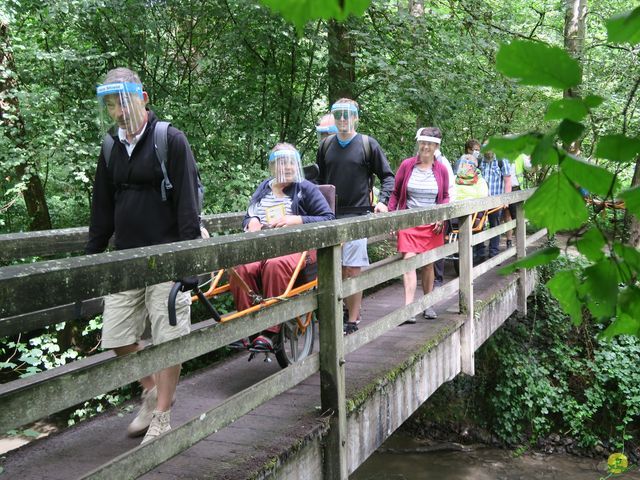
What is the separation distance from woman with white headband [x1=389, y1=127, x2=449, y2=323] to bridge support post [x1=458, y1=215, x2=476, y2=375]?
27cm

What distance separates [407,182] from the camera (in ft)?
18.9

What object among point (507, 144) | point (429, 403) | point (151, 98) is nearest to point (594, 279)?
point (507, 144)

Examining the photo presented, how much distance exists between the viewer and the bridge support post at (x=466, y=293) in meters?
5.49

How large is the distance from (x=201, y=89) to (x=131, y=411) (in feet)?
19.3

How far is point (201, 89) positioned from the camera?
869 cm

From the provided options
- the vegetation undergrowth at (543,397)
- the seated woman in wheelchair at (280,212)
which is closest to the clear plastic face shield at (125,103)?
the seated woman in wheelchair at (280,212)

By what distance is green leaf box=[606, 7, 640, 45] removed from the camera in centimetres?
108

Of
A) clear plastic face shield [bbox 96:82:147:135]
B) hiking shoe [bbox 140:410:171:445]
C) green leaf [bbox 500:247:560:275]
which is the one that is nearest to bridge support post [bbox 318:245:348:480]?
hiking shoe [bbox 140:410:171:445]

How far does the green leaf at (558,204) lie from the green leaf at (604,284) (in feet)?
0.44

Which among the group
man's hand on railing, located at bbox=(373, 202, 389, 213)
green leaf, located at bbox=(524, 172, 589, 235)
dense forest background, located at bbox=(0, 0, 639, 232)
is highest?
dense forest background, located at bbox=(0, 0, 639, 232)

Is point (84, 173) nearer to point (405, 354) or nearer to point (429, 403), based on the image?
point (405, 354)

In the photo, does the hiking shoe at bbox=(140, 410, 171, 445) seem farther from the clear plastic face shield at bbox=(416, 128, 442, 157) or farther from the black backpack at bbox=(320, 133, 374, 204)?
the clear plastic face shield at bbox=(416, 128, 442, 157)

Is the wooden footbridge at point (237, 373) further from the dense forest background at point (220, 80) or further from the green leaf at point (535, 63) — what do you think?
the dense forest background at point (220, 80)

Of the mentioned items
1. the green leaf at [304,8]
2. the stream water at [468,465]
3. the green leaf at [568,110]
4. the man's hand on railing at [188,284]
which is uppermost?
the green leaf at [304,8]
